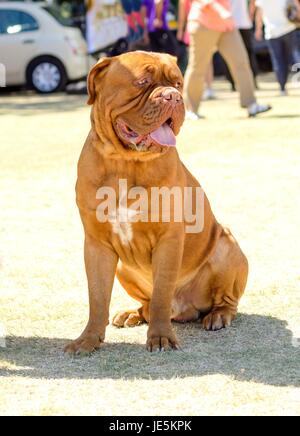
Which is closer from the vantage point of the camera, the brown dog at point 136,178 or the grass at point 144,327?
the grass at point 144,327

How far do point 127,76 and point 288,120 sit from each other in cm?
916

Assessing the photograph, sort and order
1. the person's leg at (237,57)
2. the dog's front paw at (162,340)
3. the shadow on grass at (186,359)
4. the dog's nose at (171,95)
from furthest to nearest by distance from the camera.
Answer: the person's leg at (237,57)
the dog's front paw at (162,340)
the dog's nose at (171,95)
the shadow on grass at (186,359)

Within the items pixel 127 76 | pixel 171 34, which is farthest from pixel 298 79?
pixel 127 76

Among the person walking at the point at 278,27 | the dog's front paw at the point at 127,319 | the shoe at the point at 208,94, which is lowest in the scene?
the shoe at the point at 208,94

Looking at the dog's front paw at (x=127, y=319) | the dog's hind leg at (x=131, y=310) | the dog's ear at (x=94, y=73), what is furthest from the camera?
the dog's front paw at (x=127, y=319)

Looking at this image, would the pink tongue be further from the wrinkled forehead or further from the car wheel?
the car wheel

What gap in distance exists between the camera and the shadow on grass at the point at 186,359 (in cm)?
466

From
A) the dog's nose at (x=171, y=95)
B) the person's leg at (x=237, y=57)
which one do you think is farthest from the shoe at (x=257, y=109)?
the dog's nose at (x=171, y=95)

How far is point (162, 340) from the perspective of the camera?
5012mm

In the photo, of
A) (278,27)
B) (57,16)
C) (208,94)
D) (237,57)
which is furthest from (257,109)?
(57,16)

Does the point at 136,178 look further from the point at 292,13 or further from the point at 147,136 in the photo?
the point at 292,13

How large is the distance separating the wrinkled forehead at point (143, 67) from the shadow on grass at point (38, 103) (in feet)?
40.1

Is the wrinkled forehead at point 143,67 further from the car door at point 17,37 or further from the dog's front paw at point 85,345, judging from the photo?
the car door at point 17,37

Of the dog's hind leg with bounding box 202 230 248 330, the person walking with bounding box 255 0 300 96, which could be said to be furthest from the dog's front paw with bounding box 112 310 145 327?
the person walking with bounding box 255 0 300 96
